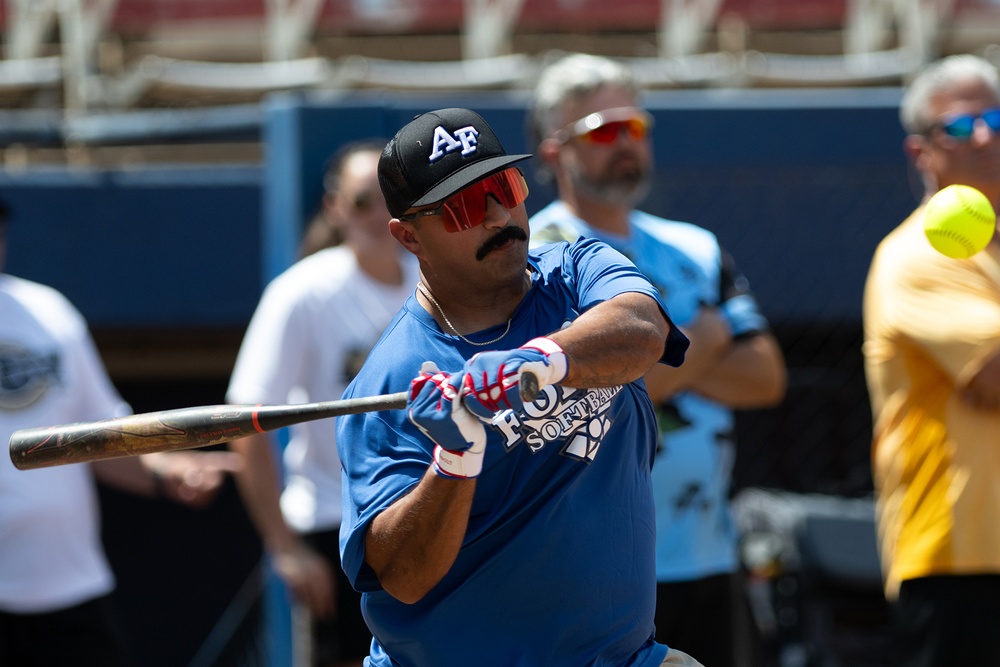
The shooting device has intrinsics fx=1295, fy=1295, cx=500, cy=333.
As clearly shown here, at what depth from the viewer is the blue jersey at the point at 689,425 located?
3330 millimetres

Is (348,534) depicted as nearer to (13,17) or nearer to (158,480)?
(158,480)

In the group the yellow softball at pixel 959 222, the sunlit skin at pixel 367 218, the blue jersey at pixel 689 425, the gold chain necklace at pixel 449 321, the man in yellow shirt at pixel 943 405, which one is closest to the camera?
the gold chain necklace at pixel 449 321

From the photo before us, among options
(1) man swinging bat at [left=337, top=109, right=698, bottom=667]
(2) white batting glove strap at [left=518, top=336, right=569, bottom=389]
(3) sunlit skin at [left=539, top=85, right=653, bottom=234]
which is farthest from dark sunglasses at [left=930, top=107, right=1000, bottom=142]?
(2) white batting glove strap at [left=518, top=336, right=569, bottom=389]

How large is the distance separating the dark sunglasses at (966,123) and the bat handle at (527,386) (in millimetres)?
2012

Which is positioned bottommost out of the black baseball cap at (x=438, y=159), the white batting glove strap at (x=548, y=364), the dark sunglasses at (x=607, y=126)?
the white batting glove strap at (x=548, y=364)

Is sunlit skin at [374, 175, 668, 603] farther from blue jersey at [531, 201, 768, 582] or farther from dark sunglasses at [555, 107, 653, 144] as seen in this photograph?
dark sunglasses at [555, 107, 653, 144]

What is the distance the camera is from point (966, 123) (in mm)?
3426

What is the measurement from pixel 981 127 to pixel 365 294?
1.85 meters

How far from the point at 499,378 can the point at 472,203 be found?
1.35 feet

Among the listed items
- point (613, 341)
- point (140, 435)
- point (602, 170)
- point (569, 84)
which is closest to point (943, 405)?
point (602, 170)

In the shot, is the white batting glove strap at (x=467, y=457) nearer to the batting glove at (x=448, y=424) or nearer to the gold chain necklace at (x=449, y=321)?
the batting glove at (x=448, y=424)

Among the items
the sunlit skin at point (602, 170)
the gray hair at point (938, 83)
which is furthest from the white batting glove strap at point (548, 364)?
the gray hair at point (938, 83)

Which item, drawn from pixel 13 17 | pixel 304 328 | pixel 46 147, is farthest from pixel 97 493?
pixel 13 17

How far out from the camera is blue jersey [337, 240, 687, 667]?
2117 millimetres
